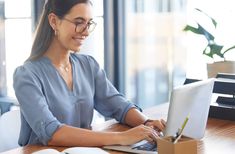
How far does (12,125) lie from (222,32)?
1607mm

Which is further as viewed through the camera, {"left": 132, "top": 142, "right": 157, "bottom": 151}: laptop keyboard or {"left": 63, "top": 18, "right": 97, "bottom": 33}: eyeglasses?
{"left": 63, "top": 18, "right": 97, "bottom": 33}: eyeglasses

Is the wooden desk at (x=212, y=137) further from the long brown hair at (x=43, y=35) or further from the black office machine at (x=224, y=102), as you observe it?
the long brown hair at (x=43, y=35)

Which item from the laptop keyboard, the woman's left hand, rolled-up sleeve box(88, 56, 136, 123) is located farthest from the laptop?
rolled-up sleeve box(88, 56, 136, 123)

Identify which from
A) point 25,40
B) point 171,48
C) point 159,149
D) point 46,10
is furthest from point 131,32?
point 159,149

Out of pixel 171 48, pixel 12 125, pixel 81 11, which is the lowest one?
pixel 12 125

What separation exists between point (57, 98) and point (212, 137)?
0.65 m

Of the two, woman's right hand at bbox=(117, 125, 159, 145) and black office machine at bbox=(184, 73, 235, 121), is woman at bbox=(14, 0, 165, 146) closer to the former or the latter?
woman's right hand at bbox=(117, 125, 159, 145)

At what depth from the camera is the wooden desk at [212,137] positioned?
56.0 inches

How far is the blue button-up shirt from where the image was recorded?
1.54 m

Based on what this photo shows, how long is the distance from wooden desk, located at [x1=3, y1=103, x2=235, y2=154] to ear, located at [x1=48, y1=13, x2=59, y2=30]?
1.55ft

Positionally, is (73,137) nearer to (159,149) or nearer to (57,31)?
(159,149)

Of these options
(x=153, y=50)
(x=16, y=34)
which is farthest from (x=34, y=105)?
(x=16, y=34)

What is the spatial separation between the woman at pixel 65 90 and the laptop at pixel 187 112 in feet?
0.19

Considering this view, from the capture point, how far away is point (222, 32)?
2816mm
